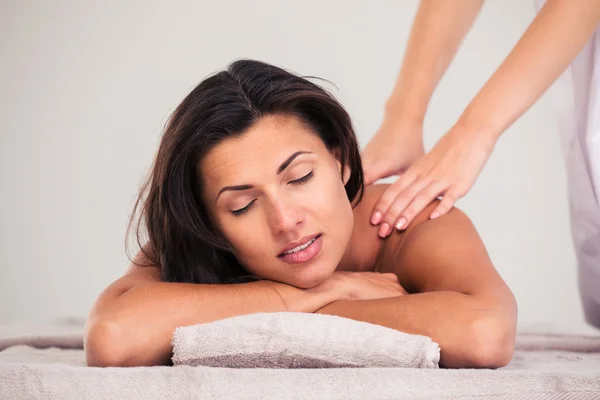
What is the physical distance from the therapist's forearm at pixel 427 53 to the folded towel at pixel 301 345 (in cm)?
106

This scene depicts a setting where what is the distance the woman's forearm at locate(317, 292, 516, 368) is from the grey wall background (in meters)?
2.43

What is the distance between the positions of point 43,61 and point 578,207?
301cm

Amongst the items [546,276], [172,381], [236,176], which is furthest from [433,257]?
[546,276]

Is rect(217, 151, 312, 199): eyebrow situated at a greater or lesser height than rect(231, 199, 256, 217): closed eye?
greater

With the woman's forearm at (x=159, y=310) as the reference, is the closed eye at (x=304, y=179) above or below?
above

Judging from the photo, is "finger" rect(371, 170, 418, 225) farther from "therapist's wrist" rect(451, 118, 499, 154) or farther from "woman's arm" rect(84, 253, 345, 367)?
"woman's arm" rect(84, 253, 345, 367)

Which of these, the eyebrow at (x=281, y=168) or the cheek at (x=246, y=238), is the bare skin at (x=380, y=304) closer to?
the cheek at (x=246, y=238)

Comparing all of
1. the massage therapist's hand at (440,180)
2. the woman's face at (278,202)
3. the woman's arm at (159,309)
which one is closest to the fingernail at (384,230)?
the massage therapist's hand at (440,180)

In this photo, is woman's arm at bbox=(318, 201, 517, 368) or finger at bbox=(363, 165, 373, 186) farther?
finger at bbox=(363, 165, 373, 186)

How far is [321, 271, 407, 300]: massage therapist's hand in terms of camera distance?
183 cm

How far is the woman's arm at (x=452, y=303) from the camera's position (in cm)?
153

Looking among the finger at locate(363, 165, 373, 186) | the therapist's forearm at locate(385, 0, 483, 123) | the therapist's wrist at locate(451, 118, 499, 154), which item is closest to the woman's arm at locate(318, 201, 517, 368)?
the therapist's wrist at locate(451, 118, 499, 154)

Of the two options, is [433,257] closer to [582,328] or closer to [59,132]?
[582,328]

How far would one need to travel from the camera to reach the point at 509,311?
5.24ft
